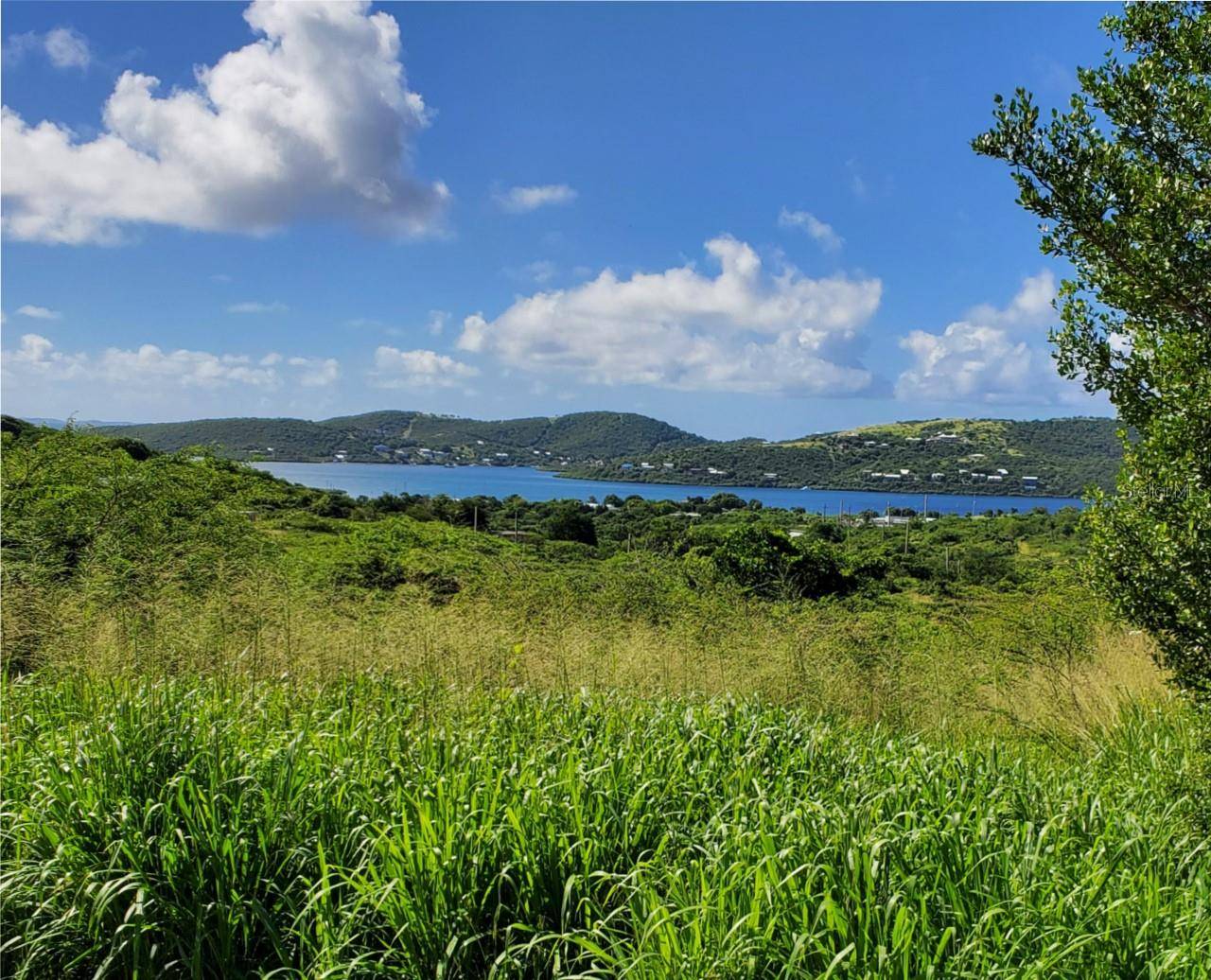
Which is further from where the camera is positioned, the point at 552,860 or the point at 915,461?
the point at 915,461

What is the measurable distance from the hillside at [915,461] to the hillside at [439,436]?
1077 cm

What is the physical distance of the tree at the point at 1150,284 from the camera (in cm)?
381

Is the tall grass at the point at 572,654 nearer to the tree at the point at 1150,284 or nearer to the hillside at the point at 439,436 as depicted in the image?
the tree at the point at 1150,284

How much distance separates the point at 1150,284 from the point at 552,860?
12.6 ft

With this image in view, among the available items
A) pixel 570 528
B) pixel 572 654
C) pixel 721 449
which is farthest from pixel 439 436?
pixel 572 654

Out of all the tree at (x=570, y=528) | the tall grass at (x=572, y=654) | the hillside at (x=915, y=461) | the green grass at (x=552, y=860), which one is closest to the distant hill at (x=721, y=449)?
the hillside at (x=915, y=461)

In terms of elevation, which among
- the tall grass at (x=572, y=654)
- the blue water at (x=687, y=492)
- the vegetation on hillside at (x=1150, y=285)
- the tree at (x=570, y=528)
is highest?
the vegetation on hillside at (x=1150, y=285)

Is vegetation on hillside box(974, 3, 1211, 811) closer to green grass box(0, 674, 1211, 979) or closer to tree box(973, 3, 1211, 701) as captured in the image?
tree box(973, 3, 1211, 701)

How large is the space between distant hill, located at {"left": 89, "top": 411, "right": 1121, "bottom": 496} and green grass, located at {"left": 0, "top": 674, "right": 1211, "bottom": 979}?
72.5m

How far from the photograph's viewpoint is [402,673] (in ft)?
19.3

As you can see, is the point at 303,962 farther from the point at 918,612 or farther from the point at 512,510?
the point at 512,510

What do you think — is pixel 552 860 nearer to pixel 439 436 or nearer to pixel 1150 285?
pixel 1150 285

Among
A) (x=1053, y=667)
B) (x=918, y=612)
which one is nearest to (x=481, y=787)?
(x=1053, y=667)

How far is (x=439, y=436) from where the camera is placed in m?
119
